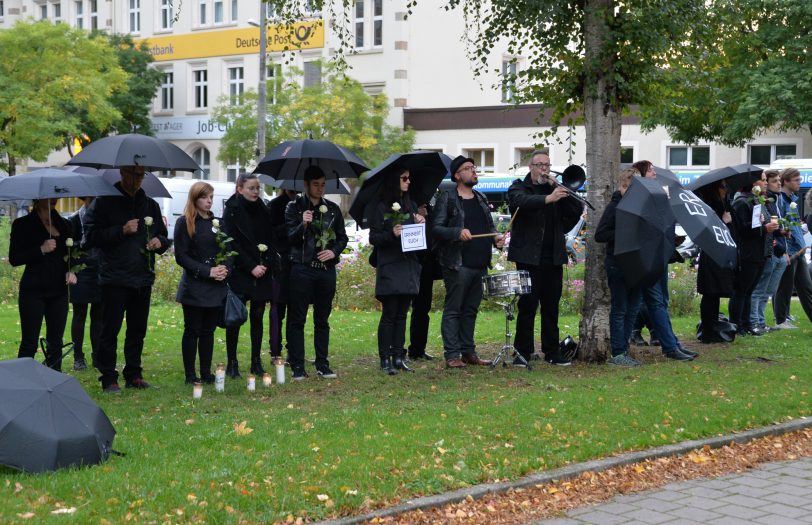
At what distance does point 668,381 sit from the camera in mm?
10156

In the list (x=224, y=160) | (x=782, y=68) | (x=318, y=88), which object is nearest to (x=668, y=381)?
(x=782, y=68)

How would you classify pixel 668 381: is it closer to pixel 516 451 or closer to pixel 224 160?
pixel 516 451

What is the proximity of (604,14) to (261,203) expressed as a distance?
3.81 m

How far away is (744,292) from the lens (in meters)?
14.1

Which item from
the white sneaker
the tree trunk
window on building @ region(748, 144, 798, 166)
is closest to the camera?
the tree trunk

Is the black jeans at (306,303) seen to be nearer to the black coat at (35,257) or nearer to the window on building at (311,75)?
the black coat at (35,257)

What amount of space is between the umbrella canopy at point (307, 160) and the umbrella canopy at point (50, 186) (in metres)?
2.04

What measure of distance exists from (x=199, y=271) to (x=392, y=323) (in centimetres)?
205

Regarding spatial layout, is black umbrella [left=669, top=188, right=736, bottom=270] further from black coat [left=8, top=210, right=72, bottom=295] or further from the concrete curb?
black coat [left=8, top=210, right=72, bottom=295]

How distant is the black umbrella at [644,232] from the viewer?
35.5 ft

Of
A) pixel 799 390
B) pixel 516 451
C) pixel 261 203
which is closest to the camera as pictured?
pixel 516 451

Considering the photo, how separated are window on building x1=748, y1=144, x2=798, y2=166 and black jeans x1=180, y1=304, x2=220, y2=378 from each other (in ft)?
112

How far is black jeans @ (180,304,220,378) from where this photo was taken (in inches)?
405

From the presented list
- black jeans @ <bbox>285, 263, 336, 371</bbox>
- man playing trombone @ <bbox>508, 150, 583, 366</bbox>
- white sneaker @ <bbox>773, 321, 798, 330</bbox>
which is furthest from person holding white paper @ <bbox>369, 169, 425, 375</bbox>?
white sneaker @ <bbox>773, 321, 798, 330</bbox>
